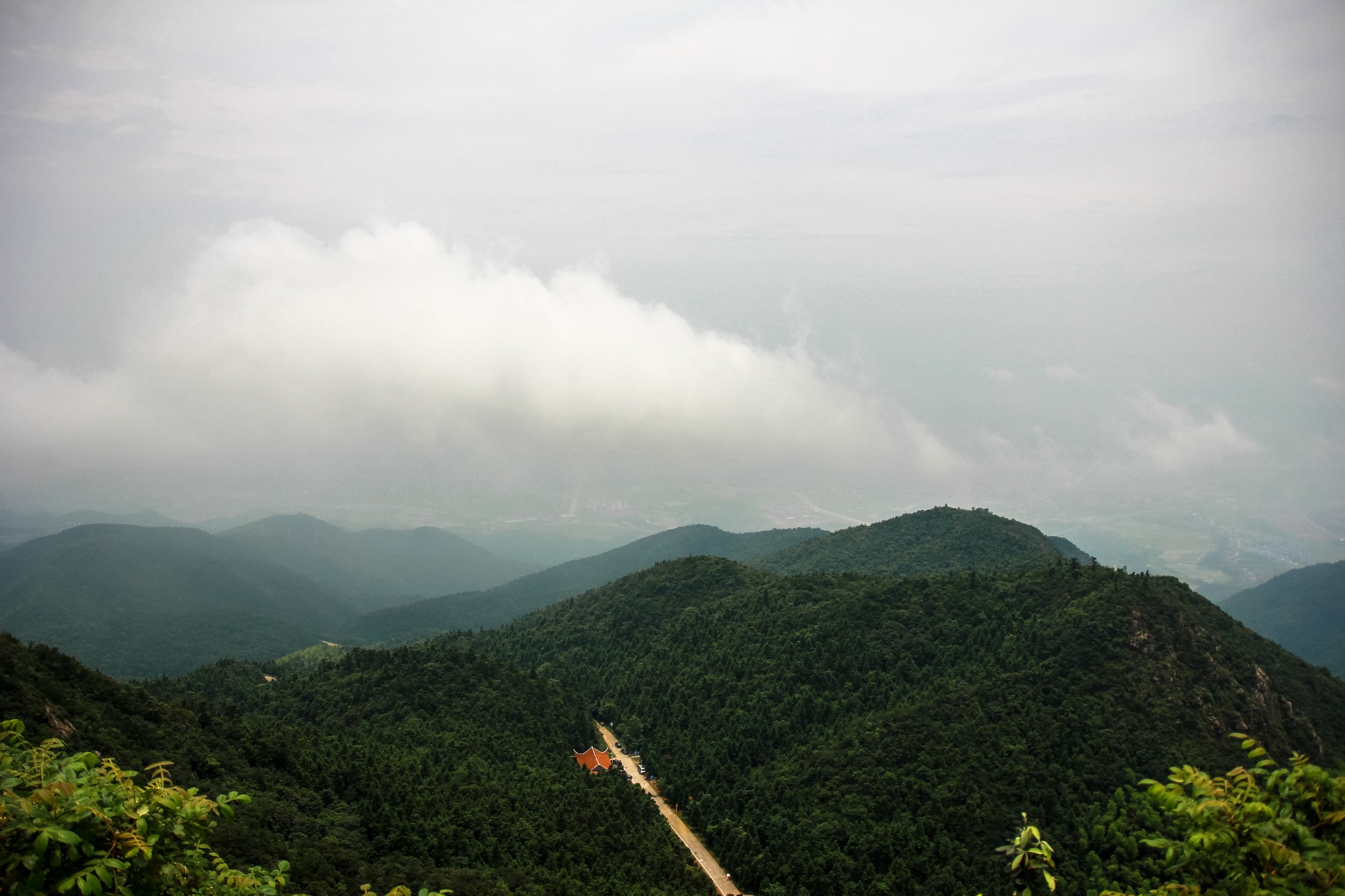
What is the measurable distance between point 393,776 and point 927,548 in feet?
324

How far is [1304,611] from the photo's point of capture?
522 ft

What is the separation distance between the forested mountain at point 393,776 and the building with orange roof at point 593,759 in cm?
146

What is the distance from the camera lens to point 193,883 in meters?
9.52

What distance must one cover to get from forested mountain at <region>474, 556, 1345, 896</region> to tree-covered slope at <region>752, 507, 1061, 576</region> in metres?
28.5

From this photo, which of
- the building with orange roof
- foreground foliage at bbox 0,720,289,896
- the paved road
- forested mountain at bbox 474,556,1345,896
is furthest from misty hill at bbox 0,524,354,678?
foreground foliage at bbox 0,720,289,896

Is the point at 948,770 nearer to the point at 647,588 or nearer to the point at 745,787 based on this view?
the point at 745,787

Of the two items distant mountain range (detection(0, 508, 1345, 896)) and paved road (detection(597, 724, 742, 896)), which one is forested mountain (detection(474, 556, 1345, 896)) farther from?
paved road (detection(597, 724, 742, 896))

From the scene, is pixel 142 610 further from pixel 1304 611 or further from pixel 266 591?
pixel 1304 611

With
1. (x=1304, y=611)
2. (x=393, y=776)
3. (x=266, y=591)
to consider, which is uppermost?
(x=266, y=591)

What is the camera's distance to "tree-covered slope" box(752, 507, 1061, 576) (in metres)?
120

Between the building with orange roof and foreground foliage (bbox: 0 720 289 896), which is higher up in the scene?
foreground foliage (bbox: 0 720 289 896)

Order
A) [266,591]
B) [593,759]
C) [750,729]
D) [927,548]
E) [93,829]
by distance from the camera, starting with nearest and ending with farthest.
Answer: [93,829] → [593,759] → [750,729] → [927,548] → [266,591]

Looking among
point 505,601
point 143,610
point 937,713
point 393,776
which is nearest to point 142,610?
point 143,610

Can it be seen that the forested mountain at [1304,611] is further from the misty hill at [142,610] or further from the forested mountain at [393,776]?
the misty hill at [142,610]
